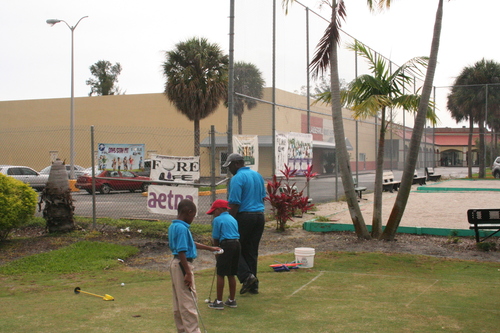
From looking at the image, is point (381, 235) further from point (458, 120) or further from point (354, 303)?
point (458, 120)

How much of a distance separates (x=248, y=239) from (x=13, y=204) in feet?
18.8

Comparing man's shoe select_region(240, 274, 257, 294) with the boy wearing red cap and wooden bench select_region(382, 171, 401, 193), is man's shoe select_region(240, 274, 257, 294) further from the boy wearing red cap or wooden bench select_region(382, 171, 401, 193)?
wooden bench select_region(382, 171, 401, 193)

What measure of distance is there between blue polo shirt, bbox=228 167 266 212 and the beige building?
8610 mm

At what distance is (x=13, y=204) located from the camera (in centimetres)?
1002

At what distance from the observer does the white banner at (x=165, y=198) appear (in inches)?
402

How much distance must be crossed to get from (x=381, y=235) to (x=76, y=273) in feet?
19.1

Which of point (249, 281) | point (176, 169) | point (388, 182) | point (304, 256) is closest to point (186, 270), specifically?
point (249, 281)

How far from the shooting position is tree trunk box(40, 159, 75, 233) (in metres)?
10.8

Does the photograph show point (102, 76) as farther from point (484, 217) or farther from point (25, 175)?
point (484, 217)

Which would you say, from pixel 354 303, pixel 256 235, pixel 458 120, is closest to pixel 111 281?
pixel 256 235

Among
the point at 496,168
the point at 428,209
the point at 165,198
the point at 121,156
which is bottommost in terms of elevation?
the point at 428,209

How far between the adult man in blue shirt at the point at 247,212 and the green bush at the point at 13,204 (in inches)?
218

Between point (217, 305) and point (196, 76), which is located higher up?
point (196, 76)

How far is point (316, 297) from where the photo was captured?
250 inches
